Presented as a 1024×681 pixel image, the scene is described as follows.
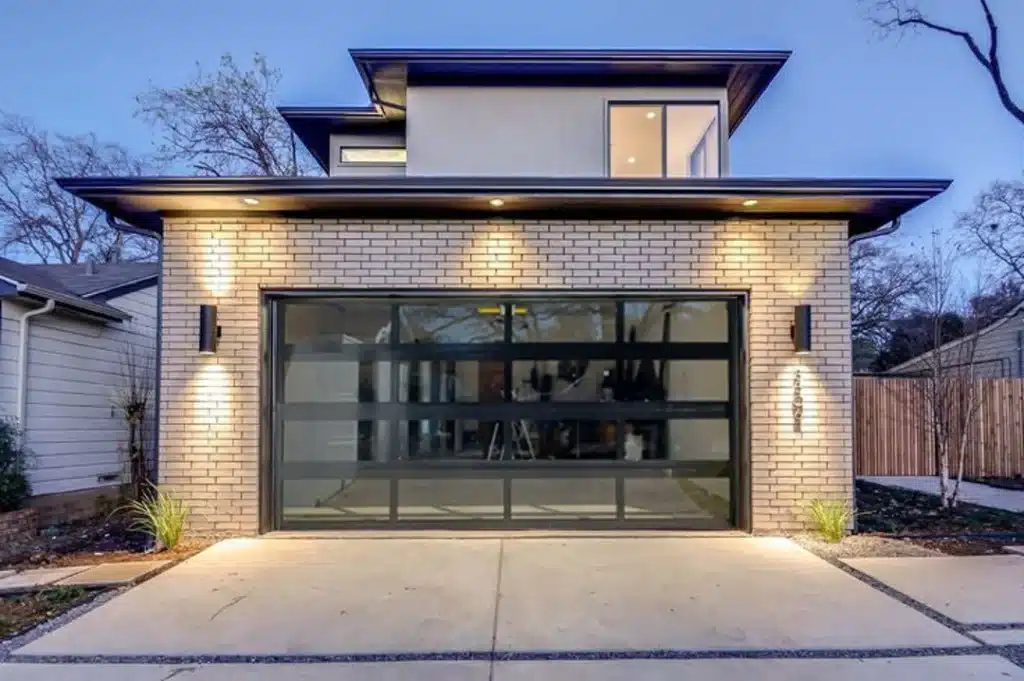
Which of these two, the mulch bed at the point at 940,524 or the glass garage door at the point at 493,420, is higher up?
the glass garage door at the point at 493,420

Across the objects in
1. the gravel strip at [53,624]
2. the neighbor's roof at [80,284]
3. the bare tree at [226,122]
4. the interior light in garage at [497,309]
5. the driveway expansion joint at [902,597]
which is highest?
the bare tree at [226,122]

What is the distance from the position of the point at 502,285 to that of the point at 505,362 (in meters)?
0.80

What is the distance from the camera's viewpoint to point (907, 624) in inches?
166

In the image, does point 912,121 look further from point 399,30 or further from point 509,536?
point 509,536

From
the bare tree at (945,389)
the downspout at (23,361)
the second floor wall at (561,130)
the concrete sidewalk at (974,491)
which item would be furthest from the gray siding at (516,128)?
the concrete sidewalk at (974,491)

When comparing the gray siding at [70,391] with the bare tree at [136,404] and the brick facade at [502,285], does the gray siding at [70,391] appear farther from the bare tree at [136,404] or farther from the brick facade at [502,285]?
the brick facade at [502,285]

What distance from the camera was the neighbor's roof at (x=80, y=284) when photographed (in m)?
7.32

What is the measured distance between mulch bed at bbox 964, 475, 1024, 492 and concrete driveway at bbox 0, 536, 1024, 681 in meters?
6.23

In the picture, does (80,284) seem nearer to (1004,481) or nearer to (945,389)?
(945,389)

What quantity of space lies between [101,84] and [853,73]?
2575cm

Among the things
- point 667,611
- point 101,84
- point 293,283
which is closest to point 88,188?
point 293,283

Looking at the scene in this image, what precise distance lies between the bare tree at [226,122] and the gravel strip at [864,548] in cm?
1793

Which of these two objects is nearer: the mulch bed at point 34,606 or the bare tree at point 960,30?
the mulch bed at point 34,606

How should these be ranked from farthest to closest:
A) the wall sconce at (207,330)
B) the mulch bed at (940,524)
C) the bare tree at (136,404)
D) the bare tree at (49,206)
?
the bare tree at (49,206)
the bare tree at (136,404)
the wall sconce at (207,330)
the mulch bed at (940,524)
